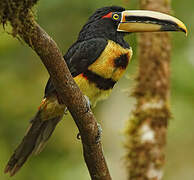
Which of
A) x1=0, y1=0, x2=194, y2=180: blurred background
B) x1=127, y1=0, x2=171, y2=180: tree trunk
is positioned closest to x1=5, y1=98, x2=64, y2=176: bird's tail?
x1=127, y1=0, x2=171, y2=180: tree trunk

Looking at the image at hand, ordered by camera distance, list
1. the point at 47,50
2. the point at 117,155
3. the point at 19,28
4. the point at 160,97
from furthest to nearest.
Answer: the point at 117,155, the point at 160,97, the point at 47,50, the point at 19,28

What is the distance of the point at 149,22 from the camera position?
4.07 meters

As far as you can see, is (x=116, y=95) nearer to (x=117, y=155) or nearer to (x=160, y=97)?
(x=117, y=155)

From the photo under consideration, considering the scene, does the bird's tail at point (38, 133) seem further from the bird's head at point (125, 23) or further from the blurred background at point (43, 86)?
the blurred background at point (43, 86)

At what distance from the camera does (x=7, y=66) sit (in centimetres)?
714

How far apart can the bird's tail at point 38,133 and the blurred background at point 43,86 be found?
1976mm

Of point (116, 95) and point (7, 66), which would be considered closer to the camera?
point (7, 66)

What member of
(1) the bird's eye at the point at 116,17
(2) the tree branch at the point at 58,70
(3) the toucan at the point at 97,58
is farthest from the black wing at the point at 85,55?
(2) the tree branch at the point at 58,70

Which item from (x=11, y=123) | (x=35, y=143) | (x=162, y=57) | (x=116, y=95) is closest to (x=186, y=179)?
(x=116, y=95)

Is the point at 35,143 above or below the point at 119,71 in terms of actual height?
below

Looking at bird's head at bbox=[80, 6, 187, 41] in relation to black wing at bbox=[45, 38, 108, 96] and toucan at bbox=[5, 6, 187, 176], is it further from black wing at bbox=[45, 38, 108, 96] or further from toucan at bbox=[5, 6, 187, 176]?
black wing at bbox=[45, 38, 108, 96]

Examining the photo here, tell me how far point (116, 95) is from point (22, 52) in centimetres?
230

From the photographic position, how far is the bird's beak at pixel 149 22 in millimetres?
3934

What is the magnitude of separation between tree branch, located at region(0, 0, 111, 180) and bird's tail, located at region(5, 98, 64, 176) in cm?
92
